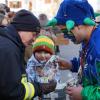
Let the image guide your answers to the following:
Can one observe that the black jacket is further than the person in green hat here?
No

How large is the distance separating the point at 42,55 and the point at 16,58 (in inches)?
60.8

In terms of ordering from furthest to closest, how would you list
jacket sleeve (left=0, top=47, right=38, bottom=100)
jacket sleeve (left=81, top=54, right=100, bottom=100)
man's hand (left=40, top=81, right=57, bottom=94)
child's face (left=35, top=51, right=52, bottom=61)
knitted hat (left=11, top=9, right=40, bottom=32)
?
child's face (left=35, top=51, right=52, bottom=61) → man's hand (left=40, top=81, right=57, bottom=94) → knitted hat (left=11, top=9, right=40, bottom=32) → jacket sleeve (left=81, top=54, right=100, bottom=100) → jacket sleeve (left=0, top=47, right=38, bottom=100)

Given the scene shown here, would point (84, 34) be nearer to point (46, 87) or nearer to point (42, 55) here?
point (46, 87)

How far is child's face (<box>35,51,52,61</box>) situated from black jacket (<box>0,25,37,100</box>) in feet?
4.30

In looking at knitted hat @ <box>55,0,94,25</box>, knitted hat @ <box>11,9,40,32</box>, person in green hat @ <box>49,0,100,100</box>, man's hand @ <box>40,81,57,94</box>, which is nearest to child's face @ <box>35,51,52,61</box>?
man's hand @ <box>40,81,57,94</box>

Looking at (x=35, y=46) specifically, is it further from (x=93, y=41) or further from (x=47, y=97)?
(x=93, y=41)

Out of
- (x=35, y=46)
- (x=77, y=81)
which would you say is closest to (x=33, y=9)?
(x=35, y=46)

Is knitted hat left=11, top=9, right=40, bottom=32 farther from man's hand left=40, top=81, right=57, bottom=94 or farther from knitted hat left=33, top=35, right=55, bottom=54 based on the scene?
knitted hat left=33, top=35, right=55, bottom=54

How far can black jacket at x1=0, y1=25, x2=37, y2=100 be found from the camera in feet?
9.32

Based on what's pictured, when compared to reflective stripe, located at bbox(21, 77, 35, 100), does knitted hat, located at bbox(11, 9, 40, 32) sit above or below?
above

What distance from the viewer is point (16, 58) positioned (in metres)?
2.95

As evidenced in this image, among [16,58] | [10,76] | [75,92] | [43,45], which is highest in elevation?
[43,45]

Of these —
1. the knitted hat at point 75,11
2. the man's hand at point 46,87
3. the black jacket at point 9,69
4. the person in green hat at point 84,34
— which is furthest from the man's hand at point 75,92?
the knitted hat at point 75,11

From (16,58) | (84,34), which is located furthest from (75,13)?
(16,58)
